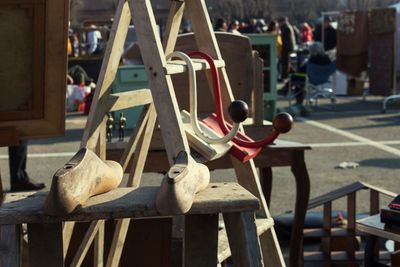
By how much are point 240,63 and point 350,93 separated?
37.9ft

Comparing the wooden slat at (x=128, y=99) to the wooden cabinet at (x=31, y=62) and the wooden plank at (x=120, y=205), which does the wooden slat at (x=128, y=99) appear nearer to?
the wooden cabinet at (x=31, y=62)

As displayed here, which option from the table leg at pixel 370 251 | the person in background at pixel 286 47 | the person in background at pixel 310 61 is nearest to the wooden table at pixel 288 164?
the table leg at pixel 370 251

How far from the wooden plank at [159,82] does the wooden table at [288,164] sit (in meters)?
1.15

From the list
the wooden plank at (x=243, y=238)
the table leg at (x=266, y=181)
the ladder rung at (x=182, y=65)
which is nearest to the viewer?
the wooden plank at (x=243, y=238)

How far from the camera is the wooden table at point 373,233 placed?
10.7 feet

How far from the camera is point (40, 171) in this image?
8016 millimetres

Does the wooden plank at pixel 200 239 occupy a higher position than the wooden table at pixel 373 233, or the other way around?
the wooden plank at pixel 200 239

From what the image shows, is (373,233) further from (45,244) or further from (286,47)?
(286,47)

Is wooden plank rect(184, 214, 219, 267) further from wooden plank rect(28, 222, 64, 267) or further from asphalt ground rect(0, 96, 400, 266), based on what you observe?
asphalt ground rect(0, 96, 400, 266)

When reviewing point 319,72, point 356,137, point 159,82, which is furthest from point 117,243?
point 319,72

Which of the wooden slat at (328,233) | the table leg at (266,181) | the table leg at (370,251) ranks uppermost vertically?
the table leg at (266,181)

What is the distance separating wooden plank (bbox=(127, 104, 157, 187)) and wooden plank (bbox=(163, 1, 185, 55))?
8.7 inches

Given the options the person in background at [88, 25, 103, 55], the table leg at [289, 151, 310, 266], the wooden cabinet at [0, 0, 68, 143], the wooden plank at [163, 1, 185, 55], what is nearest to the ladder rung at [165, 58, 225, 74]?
the wooden plank at [163, 1, 185, 55]

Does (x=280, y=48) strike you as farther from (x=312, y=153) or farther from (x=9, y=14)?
(x=9, y=14)
